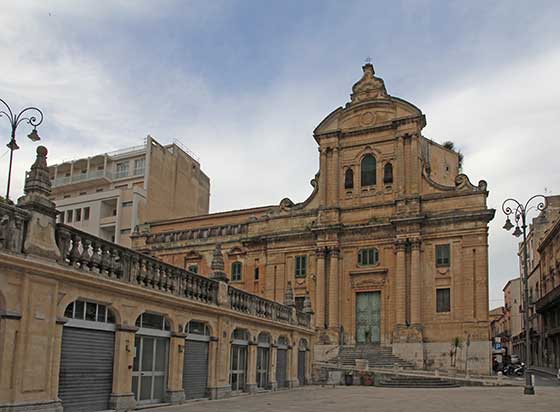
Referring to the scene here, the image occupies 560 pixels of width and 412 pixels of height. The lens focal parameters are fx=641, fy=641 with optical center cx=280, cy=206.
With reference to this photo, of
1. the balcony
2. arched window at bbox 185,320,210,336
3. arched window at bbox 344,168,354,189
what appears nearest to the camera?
arched window at bbox 185,320,210,336

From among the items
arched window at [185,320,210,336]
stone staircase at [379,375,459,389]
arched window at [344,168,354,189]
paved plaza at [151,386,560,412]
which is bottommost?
stone staircase at [379,375,459,389]

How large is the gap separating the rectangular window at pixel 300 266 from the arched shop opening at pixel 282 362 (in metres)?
17.9

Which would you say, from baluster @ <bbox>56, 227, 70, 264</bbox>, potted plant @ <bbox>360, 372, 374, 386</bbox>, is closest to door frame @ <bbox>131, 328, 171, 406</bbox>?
baluster @ <bbox>56, 227, 70, 264</bbox>

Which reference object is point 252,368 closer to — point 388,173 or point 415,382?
point 415,382

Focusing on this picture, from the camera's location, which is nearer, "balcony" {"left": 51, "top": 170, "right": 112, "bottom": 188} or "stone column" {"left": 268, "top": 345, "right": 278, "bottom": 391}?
"stone column" {"left": 268, "top": 345, "right": 278, "bottom": 391}

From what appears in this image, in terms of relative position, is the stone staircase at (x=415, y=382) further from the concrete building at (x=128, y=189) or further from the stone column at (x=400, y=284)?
the concrete building at (x=128, y=189)

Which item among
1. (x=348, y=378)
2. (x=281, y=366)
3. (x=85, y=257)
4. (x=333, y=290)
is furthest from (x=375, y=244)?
(x=85, y=257)

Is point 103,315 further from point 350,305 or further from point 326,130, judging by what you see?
point 326,130

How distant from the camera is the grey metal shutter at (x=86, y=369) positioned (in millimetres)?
13312

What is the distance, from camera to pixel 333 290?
144 ft

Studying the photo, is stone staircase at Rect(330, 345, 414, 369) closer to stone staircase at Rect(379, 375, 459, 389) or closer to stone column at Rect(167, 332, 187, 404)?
stone staircase at Rect(379, 375, 459, 389)

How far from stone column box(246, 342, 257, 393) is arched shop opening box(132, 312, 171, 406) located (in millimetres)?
6097

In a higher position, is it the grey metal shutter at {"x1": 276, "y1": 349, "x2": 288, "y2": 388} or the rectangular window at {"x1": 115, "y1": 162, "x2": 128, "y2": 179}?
the rectangular window at {"x1": 115, "y1": 162, "x2": 128, "y2": 179}

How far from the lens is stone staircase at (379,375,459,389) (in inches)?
1260
